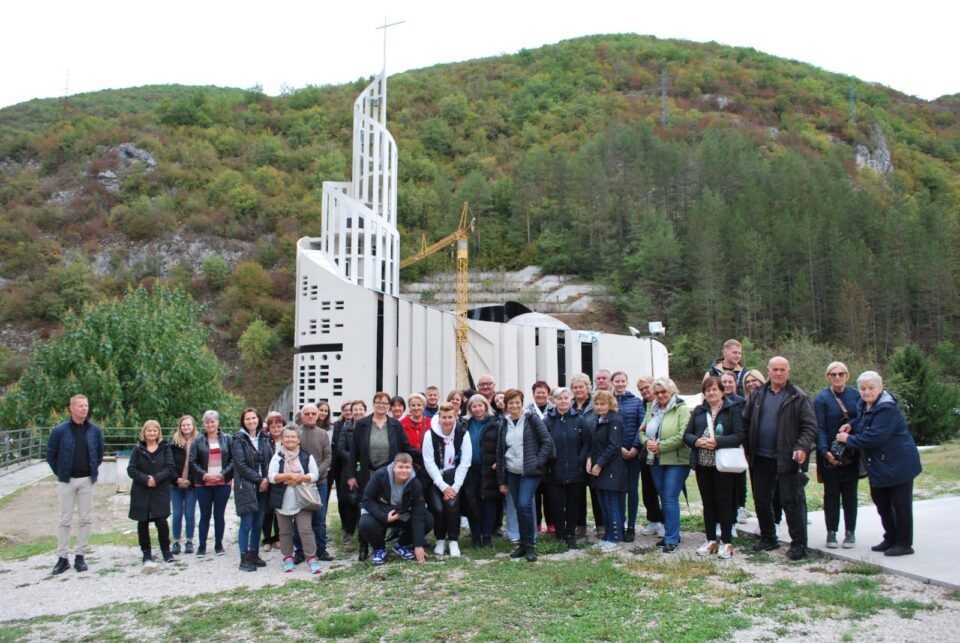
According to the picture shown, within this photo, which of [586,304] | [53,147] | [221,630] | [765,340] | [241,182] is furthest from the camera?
[53,147]

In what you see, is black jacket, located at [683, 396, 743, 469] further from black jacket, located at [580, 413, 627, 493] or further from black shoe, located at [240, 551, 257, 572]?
black shoe, located at [240, 551, 257, 572]

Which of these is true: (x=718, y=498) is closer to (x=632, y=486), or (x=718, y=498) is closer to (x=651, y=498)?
(x=632, y=486)

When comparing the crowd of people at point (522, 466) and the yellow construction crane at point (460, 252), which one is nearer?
the crowd of people at point (522, 466)

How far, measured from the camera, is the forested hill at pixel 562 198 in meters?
48.8

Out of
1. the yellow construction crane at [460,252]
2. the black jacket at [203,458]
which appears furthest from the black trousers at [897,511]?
the yellow construction crane at [460,252]

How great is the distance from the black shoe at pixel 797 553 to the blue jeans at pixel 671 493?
98 centimetres

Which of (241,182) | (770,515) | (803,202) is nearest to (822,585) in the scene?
(770,515)

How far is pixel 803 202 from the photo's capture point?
182 ft

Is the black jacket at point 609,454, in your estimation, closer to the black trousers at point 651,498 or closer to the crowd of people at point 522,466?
the crowd of people at point 522,466

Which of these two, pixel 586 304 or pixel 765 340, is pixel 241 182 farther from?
pixel 765 340

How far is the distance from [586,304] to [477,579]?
46.7 metres

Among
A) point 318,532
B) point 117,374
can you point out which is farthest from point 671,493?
point 117,374

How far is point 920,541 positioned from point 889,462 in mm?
971

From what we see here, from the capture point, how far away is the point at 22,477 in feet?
52.2
